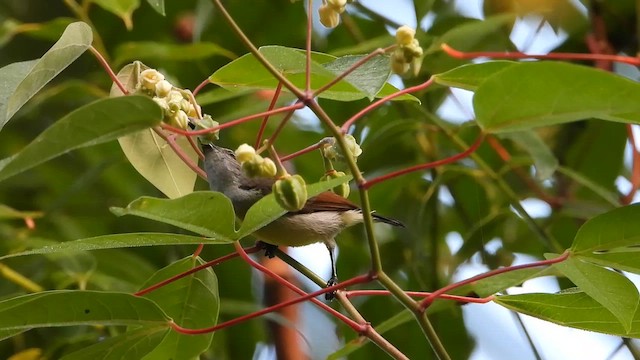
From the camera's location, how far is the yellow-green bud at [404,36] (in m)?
1.21

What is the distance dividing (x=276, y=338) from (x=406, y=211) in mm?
529

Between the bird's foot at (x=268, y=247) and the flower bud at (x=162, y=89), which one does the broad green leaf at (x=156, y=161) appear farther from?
the bird's foot at (x=268, y=247)

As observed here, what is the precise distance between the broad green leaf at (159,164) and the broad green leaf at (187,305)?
13 centimetres

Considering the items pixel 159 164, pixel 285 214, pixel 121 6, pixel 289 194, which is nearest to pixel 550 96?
pixel 289 194

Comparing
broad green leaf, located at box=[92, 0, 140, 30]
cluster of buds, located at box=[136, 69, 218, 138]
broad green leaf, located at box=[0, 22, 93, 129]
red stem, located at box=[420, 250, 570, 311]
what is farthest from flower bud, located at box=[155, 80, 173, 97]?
broad green leaf, located at box=[92, 0, 140, 30]

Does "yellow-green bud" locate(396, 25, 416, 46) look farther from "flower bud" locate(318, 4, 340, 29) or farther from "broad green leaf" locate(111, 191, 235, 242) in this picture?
"broad green leaf" locate(111, 191, 235, 242)

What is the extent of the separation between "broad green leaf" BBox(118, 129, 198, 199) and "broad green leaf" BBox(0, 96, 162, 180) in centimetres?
38

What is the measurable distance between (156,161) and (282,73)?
276 mm

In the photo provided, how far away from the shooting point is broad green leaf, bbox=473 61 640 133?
108cm

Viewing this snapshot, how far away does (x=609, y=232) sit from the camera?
4.27ft

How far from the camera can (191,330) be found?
1.37 m

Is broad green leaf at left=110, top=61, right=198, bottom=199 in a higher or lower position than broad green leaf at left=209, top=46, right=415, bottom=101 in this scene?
lower

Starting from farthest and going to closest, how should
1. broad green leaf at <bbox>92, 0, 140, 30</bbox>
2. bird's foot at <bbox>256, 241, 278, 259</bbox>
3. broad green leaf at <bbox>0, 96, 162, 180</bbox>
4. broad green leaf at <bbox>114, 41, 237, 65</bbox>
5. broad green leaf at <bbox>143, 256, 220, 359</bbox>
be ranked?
broad green leaf at <bbox>114, 41, 237, 65</bbox> → broad green leaf at <bbox>92, 0, 140, 30</bbox> → bird's foot at <bbox>256, 241, 278, 259</bbox> → broad green leaf at <bbox>143, 256, 220, 359</bbox> → broad green leaf at <bbox>0, 96, 162, 180</bbox>

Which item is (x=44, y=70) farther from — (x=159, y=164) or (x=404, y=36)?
(x=404, y=36)
